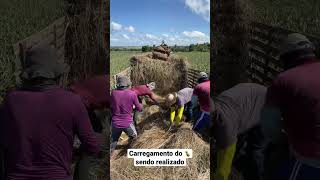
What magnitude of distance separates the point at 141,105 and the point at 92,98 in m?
0.46

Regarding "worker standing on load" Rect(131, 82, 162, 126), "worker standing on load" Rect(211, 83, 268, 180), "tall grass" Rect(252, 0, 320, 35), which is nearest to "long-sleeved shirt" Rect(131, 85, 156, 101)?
"worker standing on load" Rect(131, 82, 162, 126)

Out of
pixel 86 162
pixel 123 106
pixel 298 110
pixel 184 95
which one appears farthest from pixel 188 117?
pixel 298 110

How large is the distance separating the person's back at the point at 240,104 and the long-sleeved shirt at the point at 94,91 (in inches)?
35.9

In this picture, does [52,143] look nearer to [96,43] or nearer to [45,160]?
[45,160]

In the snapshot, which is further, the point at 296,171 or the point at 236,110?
the point at 236,110

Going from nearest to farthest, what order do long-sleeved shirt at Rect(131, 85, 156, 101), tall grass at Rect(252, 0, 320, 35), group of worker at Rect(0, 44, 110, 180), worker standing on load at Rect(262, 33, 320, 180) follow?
group of worker at Rect(0, 44, 110, 180) → worker standing on load at Rect(262, 33, 320, 180) → tall grass at Rect(252, 0, 320, 35) → long-sleeved shirt at Rect(131, 85, 156, 101)

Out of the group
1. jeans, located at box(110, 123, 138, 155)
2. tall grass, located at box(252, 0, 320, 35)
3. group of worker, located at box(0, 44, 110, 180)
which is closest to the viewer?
group of worker, located at box(0, 44, 110, 180)

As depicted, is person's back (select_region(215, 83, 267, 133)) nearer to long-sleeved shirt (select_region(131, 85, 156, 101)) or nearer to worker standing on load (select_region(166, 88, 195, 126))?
worker standing on load (select_region(166, 88, 195, 126))

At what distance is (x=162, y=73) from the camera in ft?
15.6

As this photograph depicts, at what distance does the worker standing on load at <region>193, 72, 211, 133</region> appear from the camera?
4.50 meters

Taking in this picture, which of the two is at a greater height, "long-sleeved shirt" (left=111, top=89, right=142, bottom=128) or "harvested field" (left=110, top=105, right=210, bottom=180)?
"long-sleeved shirt" (left=111, top=89, right=142, bottom=128)

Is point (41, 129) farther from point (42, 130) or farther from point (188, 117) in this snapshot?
point (188, 117)

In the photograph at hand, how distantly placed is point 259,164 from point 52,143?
1721 millimetres

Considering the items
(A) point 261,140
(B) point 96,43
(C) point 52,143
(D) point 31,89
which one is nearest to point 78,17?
(B) point 96,43
